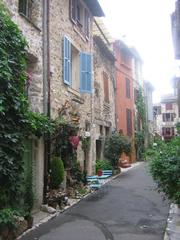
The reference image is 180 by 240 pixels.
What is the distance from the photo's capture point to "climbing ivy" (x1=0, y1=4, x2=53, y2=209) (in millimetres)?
7246

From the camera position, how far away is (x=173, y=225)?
8875mm

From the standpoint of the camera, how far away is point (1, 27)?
7652 mm

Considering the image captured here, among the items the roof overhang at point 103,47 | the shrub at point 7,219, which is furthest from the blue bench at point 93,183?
the shrub at point 7,219

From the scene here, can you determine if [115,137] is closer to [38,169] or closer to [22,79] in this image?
[38,169]

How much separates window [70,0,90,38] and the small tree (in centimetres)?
603

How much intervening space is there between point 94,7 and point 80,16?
4.16 feet

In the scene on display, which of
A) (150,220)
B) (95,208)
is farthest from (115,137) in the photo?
(150,220)

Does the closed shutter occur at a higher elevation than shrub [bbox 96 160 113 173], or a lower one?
higher

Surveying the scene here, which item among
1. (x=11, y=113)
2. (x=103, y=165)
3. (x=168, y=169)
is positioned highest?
(x=11, y=113)

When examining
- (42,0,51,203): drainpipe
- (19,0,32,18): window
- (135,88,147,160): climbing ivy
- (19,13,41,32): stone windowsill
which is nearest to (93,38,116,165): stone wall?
(42,0,51,203): drainpipe

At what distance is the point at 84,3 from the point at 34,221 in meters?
10.8

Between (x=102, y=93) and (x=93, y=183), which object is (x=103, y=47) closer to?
(x=102, y=93)

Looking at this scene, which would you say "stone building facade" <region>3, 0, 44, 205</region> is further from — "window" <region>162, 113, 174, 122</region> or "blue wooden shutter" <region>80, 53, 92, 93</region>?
"window" <region>162, 113, 174, 122</region>

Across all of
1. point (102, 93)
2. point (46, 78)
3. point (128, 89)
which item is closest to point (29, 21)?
point (46, 78)
